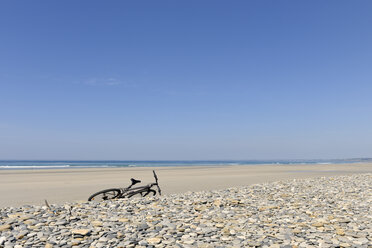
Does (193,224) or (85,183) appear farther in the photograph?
(85,183)

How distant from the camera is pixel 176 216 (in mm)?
8914

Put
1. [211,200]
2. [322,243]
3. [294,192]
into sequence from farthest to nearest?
[294,192], [211,200], [322,243]

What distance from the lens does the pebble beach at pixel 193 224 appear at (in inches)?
264

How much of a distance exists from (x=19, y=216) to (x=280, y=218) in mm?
8020

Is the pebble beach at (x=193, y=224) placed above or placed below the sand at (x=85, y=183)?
above

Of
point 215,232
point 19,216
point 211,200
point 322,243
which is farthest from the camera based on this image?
point 211,200

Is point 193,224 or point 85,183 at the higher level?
point 193,224

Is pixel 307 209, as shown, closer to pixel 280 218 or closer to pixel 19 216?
pixel 280 218

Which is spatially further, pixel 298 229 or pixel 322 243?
pixel 298 229

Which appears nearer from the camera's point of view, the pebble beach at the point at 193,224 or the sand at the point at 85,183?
the pebble beach at the point at 193,224

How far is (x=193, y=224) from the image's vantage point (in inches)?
317

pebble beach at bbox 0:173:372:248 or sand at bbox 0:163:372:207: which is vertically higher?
pebble beach at bbox 0:173:372:248

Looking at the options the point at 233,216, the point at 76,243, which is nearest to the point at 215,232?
the point at 233,216

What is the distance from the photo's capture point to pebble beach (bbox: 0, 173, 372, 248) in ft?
22.0
